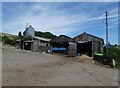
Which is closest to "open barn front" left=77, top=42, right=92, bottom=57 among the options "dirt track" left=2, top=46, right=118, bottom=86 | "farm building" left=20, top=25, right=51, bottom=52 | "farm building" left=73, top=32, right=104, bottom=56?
"farm building" left=73, top=32, right=104, bottom=56

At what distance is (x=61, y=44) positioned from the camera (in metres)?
47.6

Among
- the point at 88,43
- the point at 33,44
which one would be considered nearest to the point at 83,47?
the point at 88,43

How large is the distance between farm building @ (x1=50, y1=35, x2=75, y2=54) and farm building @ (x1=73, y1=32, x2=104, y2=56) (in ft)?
7.87

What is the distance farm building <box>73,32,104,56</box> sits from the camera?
1654 inches

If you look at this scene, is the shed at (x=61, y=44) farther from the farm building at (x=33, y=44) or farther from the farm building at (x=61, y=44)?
the farm building at (x=33, y=44)

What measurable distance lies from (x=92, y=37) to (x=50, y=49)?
10.1 m

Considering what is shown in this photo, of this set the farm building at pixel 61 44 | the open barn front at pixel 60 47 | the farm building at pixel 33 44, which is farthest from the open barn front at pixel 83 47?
the farm building at pixel 33 44

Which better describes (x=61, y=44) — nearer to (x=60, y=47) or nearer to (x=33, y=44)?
(x=60, y=47)

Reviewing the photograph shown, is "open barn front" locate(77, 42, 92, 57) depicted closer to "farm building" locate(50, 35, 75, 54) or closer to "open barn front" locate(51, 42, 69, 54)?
"farm building" locate(50, 35, 75, 54)

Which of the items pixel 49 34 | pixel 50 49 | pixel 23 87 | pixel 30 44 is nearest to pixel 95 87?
pixel 23 87

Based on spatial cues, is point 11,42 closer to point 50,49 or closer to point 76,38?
point 50,49

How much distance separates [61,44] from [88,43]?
250 inches

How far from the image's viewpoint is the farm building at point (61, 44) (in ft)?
151

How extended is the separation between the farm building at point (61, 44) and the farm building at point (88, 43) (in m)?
A: 2.40
